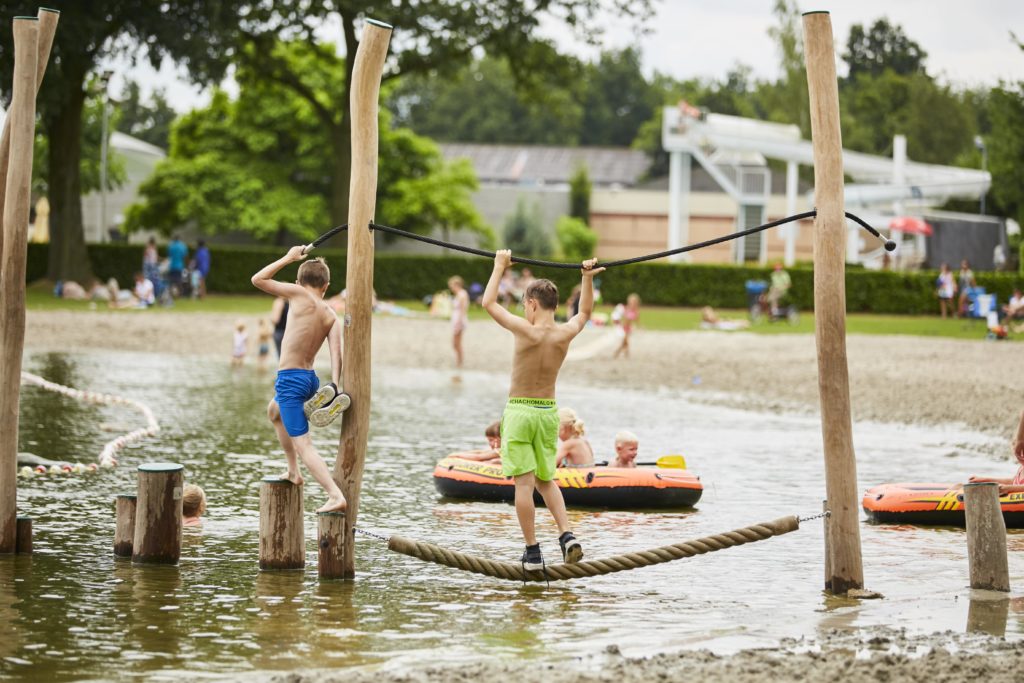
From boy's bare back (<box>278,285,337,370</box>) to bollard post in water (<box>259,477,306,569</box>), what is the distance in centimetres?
89

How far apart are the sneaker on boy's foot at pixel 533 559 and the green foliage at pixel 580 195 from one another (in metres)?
60.7

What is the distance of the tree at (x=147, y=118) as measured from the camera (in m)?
114

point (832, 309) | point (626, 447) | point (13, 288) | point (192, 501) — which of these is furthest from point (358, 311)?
point (626, 447)

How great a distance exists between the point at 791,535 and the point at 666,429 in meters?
6.96

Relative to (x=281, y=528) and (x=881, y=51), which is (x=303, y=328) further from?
(x=881, y=51)

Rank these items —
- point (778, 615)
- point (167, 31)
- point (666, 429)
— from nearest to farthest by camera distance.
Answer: point (778, 615)
point (666, 429)
point (167, 31)

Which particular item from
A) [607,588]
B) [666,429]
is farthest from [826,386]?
[666,429]

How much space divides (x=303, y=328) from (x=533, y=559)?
2.29 metres

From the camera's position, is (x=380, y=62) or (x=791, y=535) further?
(x=791, y=535)

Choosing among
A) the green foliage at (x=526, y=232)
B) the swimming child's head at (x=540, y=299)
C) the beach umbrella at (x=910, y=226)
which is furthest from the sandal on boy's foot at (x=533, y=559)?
the green foliage at (x=526, y=232)

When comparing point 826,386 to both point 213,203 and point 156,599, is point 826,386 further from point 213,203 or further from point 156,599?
point 213,203

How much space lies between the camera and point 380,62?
30.9ft

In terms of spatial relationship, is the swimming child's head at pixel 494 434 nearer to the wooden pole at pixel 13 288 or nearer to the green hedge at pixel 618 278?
the wooden pole at pixel 13 288

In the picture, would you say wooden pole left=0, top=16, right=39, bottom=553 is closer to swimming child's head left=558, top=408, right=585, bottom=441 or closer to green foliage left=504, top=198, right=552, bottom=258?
swimming child's head left=558, top=408, right=585, bottom=441
